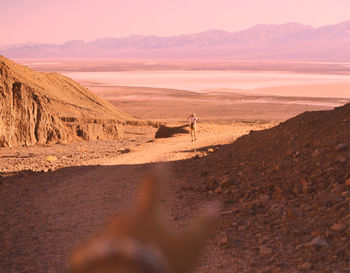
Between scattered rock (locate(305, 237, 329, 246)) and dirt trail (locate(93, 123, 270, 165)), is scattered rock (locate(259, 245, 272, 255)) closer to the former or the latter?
scattered rock (locate(305, 237, 329, 246))

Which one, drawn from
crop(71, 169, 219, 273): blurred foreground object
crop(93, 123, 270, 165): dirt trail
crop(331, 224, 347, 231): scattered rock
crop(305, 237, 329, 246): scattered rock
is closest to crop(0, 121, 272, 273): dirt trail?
crop(93, 123, 270, 165): dirt trail

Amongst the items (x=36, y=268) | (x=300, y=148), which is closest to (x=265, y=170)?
(x=300, y=148)

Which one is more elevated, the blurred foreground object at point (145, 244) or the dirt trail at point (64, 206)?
the blurred foreground object at point (145, 244)

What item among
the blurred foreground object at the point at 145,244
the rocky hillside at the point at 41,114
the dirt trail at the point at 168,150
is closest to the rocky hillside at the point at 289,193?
the dirt trail at the point at 168,150

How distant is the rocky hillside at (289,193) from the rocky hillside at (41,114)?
9423 mm

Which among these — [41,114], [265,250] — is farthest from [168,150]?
[265,250]

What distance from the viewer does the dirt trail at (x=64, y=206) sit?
5.88 meters

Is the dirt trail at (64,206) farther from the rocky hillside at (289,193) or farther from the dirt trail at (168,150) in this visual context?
the rocky hillside at (289,193)

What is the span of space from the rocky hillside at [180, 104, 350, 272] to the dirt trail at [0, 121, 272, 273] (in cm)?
59

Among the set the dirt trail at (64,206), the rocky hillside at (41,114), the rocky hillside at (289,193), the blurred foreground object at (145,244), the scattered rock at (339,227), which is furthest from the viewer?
the rocky hillside at (41,114)

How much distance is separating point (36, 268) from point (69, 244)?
766 millimetres

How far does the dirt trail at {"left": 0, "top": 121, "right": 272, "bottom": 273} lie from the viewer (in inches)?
231

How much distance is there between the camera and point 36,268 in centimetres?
557

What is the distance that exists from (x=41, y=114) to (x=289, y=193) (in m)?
13.2
